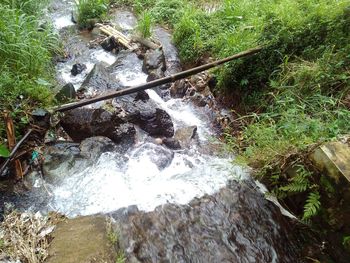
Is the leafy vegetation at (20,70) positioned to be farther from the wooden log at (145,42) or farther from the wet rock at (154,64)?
the wooden log at (145,42)

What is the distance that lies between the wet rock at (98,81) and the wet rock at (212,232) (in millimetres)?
2787

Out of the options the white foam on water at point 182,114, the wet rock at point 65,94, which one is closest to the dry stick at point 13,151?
the wet rock at point 65,94

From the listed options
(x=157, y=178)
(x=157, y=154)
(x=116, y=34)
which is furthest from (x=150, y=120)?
(x=116, y=34)

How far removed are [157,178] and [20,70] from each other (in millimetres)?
2624

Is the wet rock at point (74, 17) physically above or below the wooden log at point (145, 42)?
below

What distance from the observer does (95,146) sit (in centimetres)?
425

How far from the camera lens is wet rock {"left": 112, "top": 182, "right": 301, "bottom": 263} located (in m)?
2.81

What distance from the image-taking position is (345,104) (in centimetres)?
371

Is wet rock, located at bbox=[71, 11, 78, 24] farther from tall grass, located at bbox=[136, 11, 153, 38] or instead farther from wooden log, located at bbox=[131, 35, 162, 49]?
tall grass, located at bbox=[136, 11, 153, 38]

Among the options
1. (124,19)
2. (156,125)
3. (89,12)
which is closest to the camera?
(156,125)

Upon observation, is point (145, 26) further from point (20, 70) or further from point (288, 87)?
point (288, 87)

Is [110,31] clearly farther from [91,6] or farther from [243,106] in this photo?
[243,106]

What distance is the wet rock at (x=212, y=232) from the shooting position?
281 cm

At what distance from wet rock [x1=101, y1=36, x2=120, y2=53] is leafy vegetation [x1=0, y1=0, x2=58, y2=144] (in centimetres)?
209
